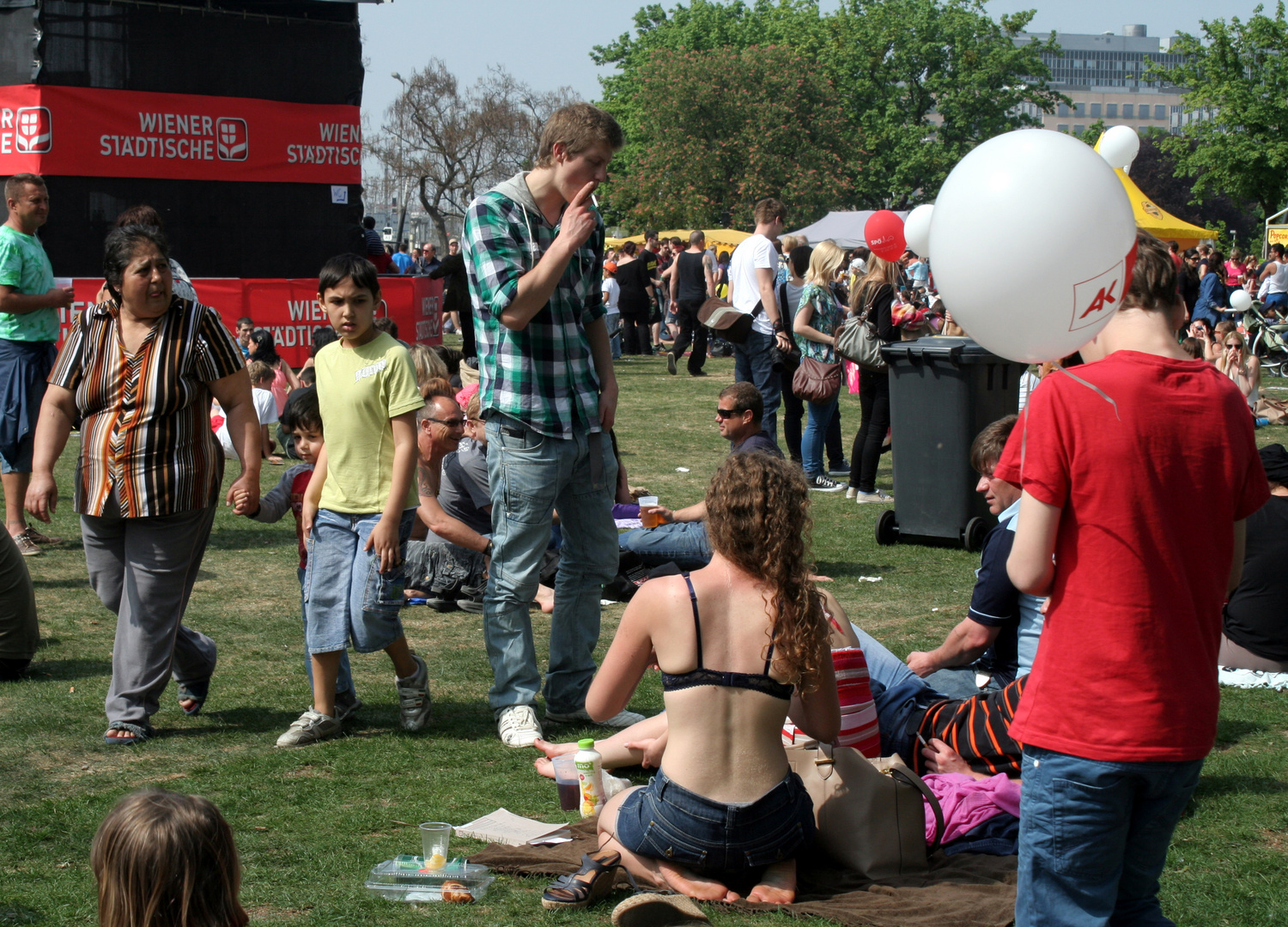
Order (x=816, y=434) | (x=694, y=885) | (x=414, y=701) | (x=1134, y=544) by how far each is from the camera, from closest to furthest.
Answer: (x=1134, y=544), (x=694, y=885), (x=414, y=701), (x=816, y=434)

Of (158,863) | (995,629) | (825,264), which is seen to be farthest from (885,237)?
(158,863)

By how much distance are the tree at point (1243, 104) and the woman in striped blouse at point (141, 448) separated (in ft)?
145

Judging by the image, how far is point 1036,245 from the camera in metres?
2.62

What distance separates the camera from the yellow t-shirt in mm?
4629

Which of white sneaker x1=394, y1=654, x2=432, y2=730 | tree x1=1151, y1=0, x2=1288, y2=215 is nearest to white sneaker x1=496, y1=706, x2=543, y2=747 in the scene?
white sneaker x1=394, y1=654, x2=432, y2=730

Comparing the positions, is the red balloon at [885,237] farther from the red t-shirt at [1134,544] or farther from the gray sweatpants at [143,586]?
the red t-shirt at [1134,544]

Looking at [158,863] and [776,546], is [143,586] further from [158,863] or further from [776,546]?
[158,863]

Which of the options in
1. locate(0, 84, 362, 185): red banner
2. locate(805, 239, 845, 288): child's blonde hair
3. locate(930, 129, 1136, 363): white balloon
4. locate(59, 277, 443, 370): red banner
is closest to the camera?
locate(930, 129, 1136, 363): white balloon

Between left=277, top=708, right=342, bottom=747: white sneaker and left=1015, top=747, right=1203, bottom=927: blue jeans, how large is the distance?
288 cm

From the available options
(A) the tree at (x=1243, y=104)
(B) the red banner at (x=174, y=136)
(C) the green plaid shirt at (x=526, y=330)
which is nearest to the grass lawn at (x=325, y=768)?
(C) the green plaid shirt at (x=526, y=330)

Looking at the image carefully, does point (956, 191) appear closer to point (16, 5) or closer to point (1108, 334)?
point (1108, 334)

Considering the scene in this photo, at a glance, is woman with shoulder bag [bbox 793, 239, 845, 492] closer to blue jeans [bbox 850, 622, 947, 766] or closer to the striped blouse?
blue jeans [bbox 850, 622, 947, 766]

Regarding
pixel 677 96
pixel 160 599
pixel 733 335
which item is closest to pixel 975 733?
pixel 160 599

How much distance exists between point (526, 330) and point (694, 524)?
8.84 ft
